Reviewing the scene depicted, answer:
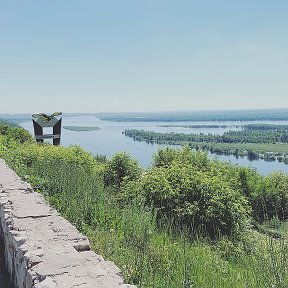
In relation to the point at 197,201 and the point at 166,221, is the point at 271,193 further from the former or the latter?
the point at 166,221

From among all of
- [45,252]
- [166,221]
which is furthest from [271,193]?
[45,252]

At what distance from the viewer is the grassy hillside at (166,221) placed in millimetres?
3580

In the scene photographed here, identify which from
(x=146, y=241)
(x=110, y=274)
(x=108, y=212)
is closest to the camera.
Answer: (x=110, y=274)

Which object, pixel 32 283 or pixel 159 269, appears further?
pixel 159 269

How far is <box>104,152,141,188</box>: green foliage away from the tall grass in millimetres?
4293

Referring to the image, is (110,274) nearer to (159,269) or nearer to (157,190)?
(159,269)

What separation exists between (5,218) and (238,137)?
403 ft

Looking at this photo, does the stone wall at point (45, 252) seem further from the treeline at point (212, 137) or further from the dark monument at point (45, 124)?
the treeline at point (212, 137)

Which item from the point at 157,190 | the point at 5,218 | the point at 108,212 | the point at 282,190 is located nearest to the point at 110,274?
the point at 5,218

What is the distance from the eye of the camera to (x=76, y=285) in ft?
8.94

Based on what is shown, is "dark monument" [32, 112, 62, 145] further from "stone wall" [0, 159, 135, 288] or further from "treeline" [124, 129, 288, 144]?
"treeline" [124, 129, 288, 144]

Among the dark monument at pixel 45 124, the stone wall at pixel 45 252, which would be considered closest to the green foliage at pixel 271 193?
the dark monument at pixel 45 124

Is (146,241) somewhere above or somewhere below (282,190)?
above

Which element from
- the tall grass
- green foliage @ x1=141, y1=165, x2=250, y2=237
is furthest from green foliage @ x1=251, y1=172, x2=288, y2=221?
the tall grass
